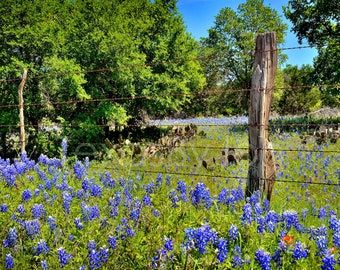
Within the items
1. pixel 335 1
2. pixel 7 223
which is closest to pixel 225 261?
pixel 7 223

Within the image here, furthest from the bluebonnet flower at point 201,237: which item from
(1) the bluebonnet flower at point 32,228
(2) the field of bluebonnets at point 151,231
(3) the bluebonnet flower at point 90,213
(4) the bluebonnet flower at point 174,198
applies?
(1) the bluebonnet flower at point 32,228

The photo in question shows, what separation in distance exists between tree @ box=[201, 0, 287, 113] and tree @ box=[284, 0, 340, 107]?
1175 cm

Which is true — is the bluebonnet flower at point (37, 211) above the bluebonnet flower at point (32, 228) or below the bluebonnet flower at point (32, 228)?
above

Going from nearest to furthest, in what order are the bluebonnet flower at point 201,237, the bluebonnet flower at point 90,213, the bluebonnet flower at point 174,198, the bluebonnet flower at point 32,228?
the bluebonnet flower at point 201,237
the bluebonnet flower at point 32,228
the bluebonnet flower at point 90,213
the bluebonnet flower at point 174,198

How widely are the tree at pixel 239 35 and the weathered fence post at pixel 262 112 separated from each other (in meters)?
29.5

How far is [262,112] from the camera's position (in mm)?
4305

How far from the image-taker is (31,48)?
16125 mm

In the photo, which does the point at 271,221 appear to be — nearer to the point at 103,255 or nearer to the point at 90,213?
the point at 103,255

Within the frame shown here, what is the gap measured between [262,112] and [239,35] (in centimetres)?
3181

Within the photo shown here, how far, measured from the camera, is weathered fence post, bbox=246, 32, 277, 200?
14.1 feet

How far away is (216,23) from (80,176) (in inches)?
1305

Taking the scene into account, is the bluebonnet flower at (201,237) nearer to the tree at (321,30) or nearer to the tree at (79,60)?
the tree at (79,60)

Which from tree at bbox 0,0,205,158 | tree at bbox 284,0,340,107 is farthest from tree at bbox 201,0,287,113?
tree at bbox 0,0,205,158

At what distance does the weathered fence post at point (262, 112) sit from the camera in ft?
→ 14.1
